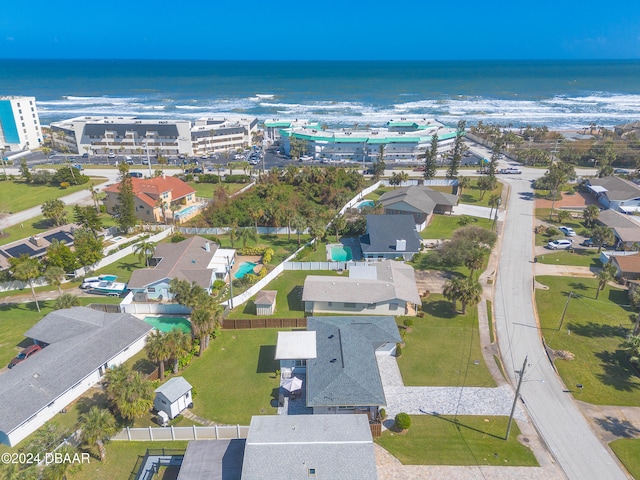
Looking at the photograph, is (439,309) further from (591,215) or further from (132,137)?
(132,137)

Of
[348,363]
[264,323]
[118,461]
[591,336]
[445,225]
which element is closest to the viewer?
[118,461]

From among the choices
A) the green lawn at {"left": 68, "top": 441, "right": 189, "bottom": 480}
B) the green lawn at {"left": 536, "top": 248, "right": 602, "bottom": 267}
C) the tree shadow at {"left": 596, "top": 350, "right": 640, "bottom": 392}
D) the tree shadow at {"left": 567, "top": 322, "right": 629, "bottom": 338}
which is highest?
the green lawn at {"left": 536, "top": 248, "right": 602, "bottom": 267}

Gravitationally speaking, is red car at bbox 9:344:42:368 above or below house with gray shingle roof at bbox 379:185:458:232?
below

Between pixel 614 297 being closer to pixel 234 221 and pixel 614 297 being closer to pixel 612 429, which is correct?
pixel 612 429

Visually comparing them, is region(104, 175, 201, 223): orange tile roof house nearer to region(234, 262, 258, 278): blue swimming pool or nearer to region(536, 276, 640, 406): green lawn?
region(234, 262, 258, 278): blue swimming pool

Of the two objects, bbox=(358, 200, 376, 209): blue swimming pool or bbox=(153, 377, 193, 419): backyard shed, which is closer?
bbox=(153, 377, 193, 419): backyard shed

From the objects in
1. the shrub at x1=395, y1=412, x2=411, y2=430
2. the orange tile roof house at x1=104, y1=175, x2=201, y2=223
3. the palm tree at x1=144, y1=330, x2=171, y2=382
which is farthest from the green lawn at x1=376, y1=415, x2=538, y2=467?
the orange tile roof house at x1=104, y1=175, x2=201, y2=223

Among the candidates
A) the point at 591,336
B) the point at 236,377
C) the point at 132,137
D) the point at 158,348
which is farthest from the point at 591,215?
the point at 132,137

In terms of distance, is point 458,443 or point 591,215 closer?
point 458,443
